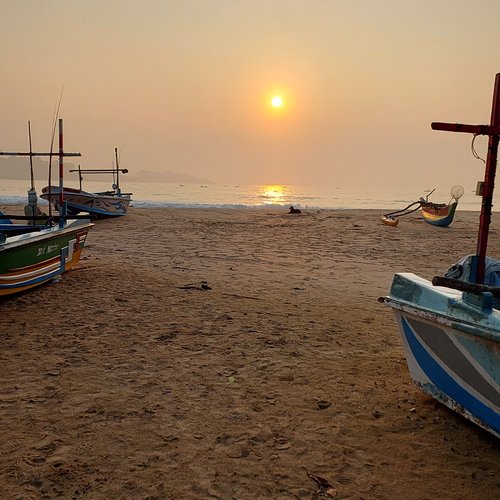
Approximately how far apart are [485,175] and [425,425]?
200 cm

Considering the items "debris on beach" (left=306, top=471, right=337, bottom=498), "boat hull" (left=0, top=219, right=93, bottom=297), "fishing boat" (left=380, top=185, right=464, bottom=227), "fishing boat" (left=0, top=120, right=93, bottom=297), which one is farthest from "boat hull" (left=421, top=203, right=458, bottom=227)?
"debris on beach" (left=306, top=471, right=337, bottom=498)

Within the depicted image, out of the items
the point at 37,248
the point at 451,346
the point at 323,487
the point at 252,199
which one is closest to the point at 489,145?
the point at 451,346

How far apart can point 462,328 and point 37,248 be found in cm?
594

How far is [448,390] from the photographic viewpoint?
3.72 m

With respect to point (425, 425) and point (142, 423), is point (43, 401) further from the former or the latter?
point (425, 425)

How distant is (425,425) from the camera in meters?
3.69

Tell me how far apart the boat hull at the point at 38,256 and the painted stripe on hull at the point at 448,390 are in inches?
198

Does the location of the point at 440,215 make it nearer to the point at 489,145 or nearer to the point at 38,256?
the point at 38,256

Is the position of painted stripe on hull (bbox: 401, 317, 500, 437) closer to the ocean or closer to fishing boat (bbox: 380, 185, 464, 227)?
fishing boat (bbox: 380, 185, 464, 227)

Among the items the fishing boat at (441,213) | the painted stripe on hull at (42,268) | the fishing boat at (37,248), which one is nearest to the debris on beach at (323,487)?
the fishing boat at (37,248)

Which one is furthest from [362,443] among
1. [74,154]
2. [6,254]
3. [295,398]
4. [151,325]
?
[74,154]

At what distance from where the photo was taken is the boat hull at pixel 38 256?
629 cm

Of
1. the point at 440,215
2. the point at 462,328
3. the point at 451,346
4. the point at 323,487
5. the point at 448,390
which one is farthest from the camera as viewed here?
the point at 440,215

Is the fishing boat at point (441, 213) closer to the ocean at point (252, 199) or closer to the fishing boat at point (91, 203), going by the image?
the ocean at point (252, 199)
